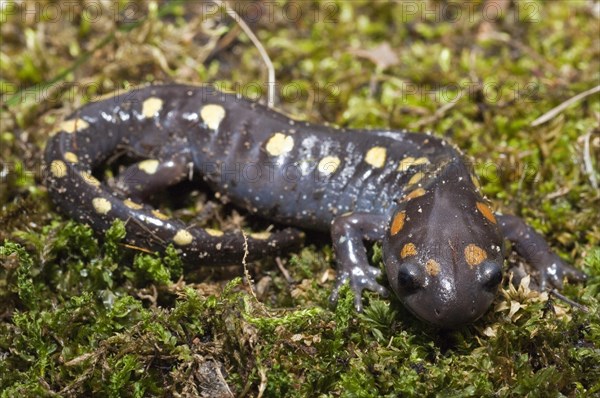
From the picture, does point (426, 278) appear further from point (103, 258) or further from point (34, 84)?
point (34, 84)

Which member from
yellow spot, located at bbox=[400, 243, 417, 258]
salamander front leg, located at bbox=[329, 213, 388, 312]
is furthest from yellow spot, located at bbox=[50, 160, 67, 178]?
yellow spot, located at bbox=[400, 243, 417, 258]

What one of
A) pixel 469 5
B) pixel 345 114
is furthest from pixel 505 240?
pixel 469 5

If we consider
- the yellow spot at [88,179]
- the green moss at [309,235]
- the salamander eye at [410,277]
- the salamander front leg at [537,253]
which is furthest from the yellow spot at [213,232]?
the salamander front leg at [537,253]

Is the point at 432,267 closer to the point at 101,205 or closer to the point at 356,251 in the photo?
the point at 356,251

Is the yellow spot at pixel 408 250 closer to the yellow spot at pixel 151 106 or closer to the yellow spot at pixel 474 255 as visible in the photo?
the yellow spot at pixel 474 255

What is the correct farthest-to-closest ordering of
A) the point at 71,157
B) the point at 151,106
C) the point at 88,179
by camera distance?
the point at 151,106, the point at 71,157, the point at 88,179

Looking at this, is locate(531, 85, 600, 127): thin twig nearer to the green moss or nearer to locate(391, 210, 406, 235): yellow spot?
the green moss

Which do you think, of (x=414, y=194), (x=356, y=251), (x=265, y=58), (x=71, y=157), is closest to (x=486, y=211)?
(x=414, y=194)

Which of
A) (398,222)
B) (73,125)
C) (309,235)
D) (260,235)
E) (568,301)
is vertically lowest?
(309,235)
